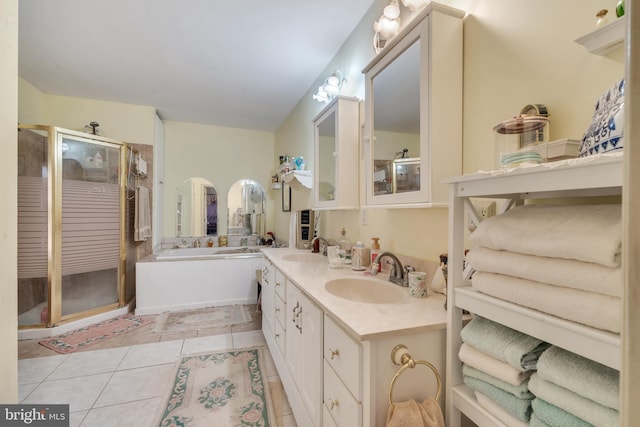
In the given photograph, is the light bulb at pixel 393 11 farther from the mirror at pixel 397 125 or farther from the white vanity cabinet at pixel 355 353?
the white vanity cabinet at pixel 355 353

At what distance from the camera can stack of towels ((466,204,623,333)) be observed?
0.51m

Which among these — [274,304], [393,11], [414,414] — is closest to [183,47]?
[393,11]

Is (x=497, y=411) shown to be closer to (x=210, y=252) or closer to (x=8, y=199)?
(x=8, y=199)

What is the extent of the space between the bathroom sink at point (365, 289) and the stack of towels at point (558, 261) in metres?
0.66

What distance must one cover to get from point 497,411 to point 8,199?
1872mm

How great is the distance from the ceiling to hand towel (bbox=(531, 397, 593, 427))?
2190mm

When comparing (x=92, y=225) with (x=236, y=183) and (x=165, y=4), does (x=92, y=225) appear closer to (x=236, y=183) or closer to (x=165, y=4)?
(x=236, y=183)

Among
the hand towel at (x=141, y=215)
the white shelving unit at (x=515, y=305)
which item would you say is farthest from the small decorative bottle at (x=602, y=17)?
the hand towel at (x=141, y=215)

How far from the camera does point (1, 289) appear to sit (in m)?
1.09

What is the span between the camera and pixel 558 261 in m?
0.59

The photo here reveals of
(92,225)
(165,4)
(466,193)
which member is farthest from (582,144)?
(92,225)

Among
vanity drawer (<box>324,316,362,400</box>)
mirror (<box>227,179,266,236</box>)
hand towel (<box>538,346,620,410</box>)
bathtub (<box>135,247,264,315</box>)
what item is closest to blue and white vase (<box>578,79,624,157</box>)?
hand towel (<box>538,346,620,410</box>)

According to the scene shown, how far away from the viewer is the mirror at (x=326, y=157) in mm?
2072

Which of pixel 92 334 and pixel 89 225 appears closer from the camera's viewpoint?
pixel 92 334
